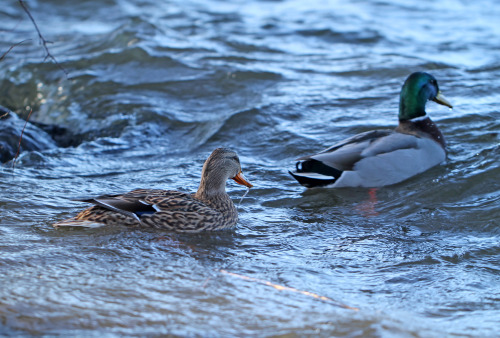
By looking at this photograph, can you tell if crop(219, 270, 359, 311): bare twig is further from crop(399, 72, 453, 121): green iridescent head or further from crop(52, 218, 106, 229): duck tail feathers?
crop(399, 72, 453, 121): green iridescent head

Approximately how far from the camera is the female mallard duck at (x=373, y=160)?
24.9 ft

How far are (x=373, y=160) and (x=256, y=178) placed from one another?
1277 mm

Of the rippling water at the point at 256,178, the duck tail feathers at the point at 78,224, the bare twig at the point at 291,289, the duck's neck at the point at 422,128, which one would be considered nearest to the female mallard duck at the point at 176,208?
the duck tail feathers at the point at 78,224

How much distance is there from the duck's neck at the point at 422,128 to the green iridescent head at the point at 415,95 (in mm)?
63

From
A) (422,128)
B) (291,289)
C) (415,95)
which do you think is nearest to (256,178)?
(422,128)

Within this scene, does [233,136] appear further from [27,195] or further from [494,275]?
[494,275]

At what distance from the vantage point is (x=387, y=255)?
Result: 220 inches

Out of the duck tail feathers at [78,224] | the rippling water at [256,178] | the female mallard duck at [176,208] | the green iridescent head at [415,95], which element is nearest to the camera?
the rippling water at [256,178]

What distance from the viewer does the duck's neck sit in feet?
27.8

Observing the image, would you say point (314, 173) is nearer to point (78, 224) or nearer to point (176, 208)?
point (176, 208)

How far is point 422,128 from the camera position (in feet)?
28.2

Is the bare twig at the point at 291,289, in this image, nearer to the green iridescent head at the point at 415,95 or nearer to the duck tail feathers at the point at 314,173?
the duck tail feathers at the point at 314,173

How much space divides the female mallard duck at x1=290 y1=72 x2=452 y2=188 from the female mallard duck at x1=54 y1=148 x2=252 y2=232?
1378 millimetres

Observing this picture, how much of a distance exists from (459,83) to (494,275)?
6.47 meters
